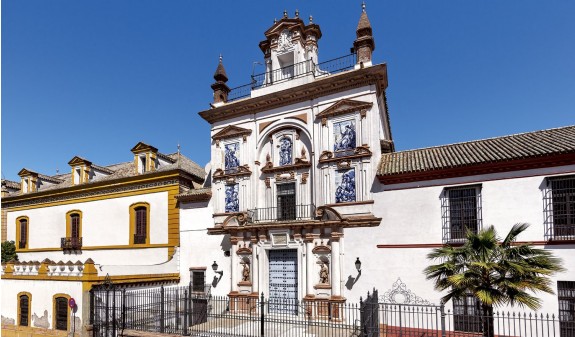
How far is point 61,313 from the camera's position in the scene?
16.5 meters

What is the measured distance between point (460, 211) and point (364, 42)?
8.21 meters

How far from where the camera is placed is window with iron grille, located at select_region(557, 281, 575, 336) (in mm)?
12227

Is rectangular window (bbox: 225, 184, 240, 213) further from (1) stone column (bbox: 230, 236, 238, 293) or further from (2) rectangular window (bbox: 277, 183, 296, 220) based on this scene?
(2) rectangular window (bbox: 277, 183, 296, 220)

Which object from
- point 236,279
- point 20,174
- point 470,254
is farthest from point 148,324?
point 20,174

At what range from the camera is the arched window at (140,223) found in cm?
2075

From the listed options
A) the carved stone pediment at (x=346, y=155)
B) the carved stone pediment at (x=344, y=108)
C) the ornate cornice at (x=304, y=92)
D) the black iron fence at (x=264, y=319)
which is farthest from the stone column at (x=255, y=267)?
the ornate cornice at (x=304, y=92)

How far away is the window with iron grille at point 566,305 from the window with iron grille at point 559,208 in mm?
1543

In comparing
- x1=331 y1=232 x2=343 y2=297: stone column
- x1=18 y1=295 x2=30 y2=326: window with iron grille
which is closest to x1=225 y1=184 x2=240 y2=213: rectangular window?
x1=331 y1=232 x2=343 y2=297: stone column

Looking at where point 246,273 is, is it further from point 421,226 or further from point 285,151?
point 421,226

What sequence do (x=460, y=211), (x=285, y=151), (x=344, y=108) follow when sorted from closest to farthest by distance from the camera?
(x=460, y=211)
(x=344, y=108)
(x=285, y=151)

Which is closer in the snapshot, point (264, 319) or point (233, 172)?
point (264, 319)

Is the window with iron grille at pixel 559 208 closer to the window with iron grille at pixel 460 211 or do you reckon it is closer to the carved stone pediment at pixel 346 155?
the window with iron grille at pixel 460 211

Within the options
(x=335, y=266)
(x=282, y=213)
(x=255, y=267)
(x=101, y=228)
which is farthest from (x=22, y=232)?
(x=335, y=266)

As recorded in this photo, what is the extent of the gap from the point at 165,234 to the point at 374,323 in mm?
11935
